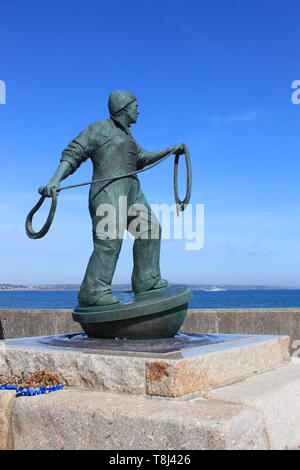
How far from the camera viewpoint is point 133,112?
575 cm

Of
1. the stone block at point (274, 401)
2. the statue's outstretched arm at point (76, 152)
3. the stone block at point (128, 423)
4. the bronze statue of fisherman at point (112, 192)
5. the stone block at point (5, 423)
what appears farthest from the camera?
the statue's outstretched arm at point (76, 152)

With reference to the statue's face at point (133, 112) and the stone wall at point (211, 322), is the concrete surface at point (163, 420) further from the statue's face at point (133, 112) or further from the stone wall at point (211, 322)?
the stone wall at point (211, 322)

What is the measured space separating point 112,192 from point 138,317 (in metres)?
1.34

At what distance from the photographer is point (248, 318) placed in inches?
316

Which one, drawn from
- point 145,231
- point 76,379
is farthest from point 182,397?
point 145,231

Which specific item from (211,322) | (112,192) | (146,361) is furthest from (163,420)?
(211,322)

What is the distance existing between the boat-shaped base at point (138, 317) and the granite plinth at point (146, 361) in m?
0.14

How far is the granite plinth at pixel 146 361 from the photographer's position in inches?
159

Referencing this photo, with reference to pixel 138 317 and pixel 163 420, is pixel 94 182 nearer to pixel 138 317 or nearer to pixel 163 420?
pixel 138 317

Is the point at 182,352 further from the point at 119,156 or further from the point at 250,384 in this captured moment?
the point at 119,156

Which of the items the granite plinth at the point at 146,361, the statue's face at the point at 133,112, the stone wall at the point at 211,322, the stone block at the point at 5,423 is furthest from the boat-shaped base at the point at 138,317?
the stone wall at the point at 211,322

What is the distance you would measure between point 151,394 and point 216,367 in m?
0.69

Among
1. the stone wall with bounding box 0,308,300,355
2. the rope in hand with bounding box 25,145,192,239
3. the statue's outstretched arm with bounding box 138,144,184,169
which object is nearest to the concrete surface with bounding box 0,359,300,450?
the rope in hand with bounding box 25,145,192,239
